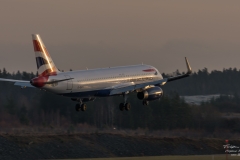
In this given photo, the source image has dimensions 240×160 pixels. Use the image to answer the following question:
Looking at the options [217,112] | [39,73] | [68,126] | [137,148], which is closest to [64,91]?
[39,73]

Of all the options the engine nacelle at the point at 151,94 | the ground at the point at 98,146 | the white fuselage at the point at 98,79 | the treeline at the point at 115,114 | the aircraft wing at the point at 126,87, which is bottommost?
the ground at the point at 98,146

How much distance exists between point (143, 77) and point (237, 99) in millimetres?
40905

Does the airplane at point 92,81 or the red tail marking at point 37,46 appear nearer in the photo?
the airplane at point 92,81

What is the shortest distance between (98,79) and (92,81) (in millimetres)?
1075

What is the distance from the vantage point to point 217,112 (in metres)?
102

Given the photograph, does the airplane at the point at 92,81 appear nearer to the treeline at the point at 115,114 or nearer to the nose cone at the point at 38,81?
the nose cone at the point at 38,81

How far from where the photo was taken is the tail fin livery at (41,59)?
246ft

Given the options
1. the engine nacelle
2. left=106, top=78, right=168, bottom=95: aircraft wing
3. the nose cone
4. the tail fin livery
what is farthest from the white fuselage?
the engine nacelle

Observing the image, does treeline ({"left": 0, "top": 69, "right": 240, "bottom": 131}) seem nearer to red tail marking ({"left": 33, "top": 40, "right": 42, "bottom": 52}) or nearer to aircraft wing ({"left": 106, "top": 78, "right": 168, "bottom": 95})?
aircraft wing ({"left": 106, "top": 78, "right": 168, "bottom": 95})

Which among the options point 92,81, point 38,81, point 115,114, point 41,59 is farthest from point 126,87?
point 115,114

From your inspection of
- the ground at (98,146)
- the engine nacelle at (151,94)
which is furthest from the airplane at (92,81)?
the ground at (98,146)

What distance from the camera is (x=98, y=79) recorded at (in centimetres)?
8006

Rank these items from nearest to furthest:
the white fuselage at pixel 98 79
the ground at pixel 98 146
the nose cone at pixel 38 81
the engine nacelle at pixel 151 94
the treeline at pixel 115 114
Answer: the nose cone at pixel 38 81
the white fuselage at pixel 98 79
the engine nacelle at pixel 151 94
the ground at pixel 98 146
the treeline at pixel 115 114

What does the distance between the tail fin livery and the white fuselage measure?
94 centimetres
